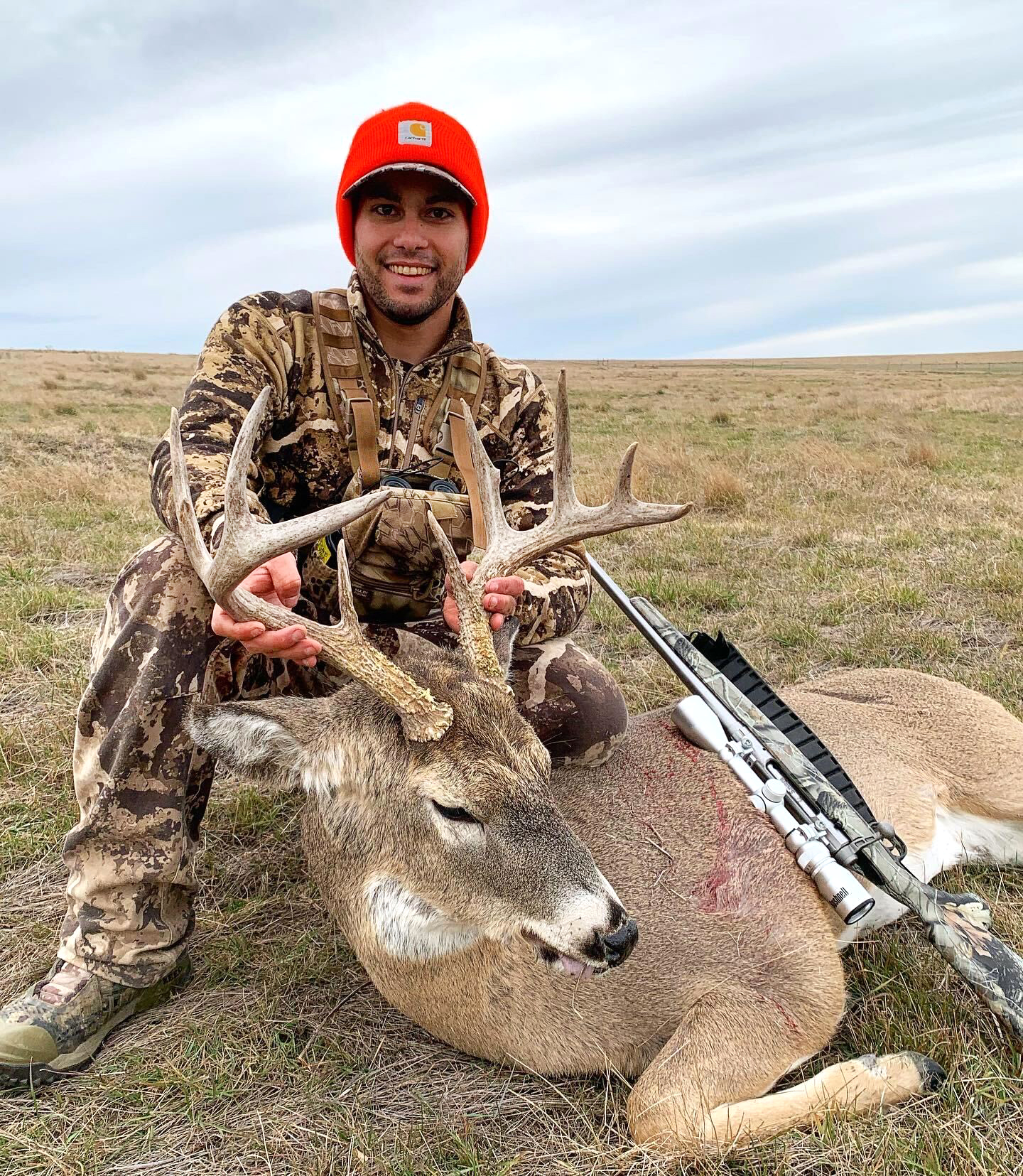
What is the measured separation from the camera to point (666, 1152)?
8.16ft

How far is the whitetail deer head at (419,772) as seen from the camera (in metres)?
2.47

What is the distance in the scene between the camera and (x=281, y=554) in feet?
8.83

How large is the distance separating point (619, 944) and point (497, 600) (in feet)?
4.00

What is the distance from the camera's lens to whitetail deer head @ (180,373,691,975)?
2473 mm

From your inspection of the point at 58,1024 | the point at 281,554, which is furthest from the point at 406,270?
the point at 58,1024

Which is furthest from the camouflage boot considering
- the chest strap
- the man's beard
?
the man's beard

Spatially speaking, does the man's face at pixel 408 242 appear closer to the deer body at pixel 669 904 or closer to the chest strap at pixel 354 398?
the chest strap at pixel 354 398

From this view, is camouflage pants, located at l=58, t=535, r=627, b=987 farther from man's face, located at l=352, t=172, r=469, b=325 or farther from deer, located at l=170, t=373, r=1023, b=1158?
man's face, located at l=352, t=172, r=469, b=325

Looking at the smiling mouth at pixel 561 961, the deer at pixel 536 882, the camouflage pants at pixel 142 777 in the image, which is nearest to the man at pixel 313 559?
the camouflage pants at pixel 142 777

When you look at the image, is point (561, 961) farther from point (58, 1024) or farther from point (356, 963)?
point (58, 1024)

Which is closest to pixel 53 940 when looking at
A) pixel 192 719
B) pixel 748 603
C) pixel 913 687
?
pixel 192 719

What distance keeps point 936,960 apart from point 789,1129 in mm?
1028

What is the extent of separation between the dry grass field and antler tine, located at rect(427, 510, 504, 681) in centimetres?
131

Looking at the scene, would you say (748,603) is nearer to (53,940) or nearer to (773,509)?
(773,509)
